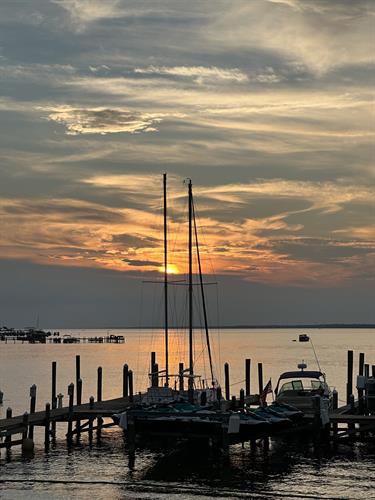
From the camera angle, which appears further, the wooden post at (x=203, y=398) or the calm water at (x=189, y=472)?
the wooden post at (x=203, y=398)

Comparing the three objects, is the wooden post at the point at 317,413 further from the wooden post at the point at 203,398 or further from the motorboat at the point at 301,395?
the wooden post at the point at 203,398

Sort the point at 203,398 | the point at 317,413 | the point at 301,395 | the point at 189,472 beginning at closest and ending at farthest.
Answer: the point at 189,472 → the point at 317,413 → the point at 301,395 → the point at 203,398

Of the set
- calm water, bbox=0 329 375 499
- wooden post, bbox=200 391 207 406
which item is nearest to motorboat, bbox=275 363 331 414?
calm water, bbox=0 329 375 499

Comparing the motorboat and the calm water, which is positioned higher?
the motorboat

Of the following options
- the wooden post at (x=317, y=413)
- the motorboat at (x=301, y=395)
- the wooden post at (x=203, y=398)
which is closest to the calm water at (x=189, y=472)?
the wooden post at (x=317, y=413)

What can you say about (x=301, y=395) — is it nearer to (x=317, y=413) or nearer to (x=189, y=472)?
(x=317, y=413)

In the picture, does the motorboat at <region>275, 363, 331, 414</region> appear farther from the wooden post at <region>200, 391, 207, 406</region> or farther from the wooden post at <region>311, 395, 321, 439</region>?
the wooden post at <region>200, 391, 207, 406</region>

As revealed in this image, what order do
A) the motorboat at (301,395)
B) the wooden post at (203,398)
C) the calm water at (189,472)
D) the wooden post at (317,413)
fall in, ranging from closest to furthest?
the calm water at (189,472), the wooden post at (317,413), the motorboat at (301,395), the wooden post at (203,398)

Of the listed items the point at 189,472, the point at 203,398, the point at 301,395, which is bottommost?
the point at 189,472

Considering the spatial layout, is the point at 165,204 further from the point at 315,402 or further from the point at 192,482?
the point at 192,482

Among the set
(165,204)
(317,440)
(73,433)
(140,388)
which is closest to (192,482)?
(317,440)

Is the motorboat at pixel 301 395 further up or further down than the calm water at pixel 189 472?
further up

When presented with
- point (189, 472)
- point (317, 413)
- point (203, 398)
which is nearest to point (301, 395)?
point (317, 413)

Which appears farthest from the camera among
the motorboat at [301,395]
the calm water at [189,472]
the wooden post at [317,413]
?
the motorboat at [301,395]
